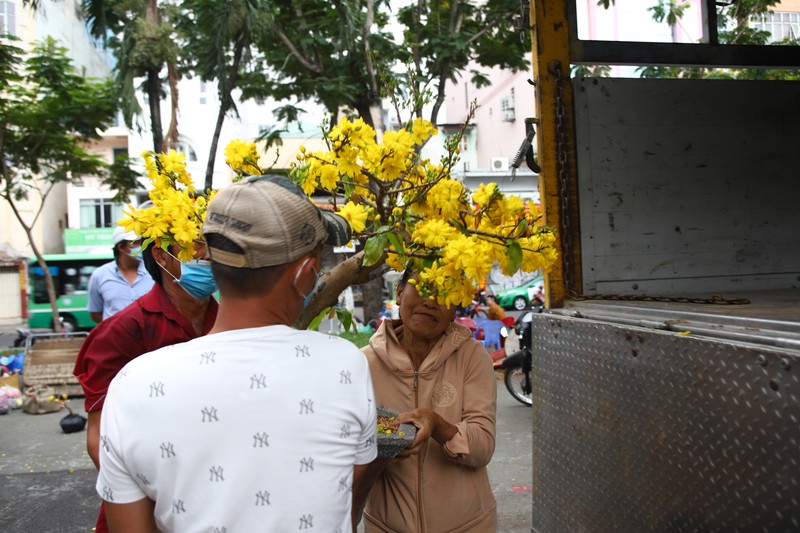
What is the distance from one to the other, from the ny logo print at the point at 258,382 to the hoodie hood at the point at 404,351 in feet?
3.96

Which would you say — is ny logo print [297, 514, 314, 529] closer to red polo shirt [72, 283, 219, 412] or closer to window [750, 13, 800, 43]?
red polo shirt [72, 283, 219, 412]

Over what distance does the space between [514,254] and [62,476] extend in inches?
215

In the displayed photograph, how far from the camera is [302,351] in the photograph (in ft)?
4.49

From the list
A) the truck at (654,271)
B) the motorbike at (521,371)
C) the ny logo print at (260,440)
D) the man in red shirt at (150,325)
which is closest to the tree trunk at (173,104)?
the motorbike at (521,371)

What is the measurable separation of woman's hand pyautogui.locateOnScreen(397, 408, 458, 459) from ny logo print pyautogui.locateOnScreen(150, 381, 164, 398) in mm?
918

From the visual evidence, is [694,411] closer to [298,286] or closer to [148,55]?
[298,286]

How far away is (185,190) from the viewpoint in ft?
6.95

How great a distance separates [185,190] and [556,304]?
1.85 meters

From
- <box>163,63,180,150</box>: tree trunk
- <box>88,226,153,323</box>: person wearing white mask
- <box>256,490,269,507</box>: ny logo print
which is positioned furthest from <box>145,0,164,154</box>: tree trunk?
<box>256,490,269,507</box>: ny logo print

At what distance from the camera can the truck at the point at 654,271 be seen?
1990 mm

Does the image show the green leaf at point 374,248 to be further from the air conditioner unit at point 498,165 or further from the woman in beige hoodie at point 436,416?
the air conditioner unit at point 498,165

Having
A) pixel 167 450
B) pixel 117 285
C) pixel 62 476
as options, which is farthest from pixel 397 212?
pixel 62 476

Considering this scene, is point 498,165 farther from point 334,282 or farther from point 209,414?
point 209,414

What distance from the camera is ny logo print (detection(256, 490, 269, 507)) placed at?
4.25 feet
